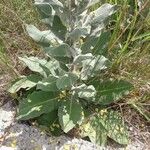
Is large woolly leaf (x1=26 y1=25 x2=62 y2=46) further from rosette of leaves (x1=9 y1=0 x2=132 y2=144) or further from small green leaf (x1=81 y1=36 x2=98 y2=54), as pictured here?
small green leaf (x1=81 y1=36 x2=98 y2=54)

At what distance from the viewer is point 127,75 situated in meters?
2.98

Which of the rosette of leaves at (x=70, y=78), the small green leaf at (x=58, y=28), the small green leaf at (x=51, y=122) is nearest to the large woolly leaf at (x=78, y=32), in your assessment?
the rosette of leaves at (x=70, y=78)

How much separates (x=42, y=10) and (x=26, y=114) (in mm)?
667

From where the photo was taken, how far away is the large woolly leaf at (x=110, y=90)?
283cm

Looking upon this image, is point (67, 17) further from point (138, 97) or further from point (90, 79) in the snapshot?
point (138, 97)

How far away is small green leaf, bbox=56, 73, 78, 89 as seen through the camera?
262 cm

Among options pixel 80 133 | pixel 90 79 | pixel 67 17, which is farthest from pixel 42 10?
pixel 80 133

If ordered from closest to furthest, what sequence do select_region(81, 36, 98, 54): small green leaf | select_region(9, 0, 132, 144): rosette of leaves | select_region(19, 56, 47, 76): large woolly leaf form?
1. select_region(9, 0, 132, 144): rosette of leaves
2. select_region(81, 36, 98, 54): small green leaf
3. select_region(19, 56, 47, 76): large woolly leaf

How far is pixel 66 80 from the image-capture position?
2.64 meters

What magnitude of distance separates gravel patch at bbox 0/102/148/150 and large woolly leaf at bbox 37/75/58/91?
0.29 m

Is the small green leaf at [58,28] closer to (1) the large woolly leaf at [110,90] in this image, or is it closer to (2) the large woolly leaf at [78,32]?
(2) the large woolly leaf at [78,32]

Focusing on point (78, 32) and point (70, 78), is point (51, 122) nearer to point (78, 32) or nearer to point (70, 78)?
point (70, 78)

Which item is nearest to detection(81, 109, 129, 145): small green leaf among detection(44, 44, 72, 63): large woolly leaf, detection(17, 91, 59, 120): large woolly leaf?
detection(17, 91, 59, 120): large woolly leaf

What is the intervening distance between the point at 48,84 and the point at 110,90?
16.4 inches
